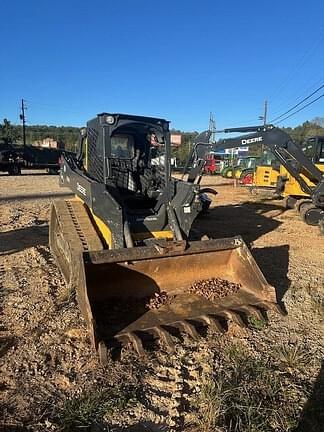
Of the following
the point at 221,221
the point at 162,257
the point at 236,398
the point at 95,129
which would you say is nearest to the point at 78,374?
the point at 236,398

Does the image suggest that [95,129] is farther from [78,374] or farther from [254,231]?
[254,231]

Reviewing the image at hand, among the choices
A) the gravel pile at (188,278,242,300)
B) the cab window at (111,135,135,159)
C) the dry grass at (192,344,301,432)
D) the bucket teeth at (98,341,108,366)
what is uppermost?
the cab window at (111,135,135,159)

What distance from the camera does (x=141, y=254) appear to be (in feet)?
14.3

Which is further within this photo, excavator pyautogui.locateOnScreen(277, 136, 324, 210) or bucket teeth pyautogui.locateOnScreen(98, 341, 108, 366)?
excavator pyautogui.locateOnScreen(277, 136, 324, 210)

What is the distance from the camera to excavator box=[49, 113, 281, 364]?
157 inches

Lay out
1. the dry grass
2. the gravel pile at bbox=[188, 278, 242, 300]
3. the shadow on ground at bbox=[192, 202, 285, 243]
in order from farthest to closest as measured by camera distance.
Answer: the shadow on ground at bbox=[192, 202, 285, 243]
the gravel pile at bbox=[188, 278, 242, 300]
the dry grass

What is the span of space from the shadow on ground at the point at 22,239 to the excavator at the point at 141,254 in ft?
2.19

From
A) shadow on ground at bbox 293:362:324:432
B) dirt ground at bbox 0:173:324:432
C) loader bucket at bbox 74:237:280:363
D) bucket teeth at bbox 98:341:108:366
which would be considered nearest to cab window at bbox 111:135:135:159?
dirt ground at bbox 0:173:324:432

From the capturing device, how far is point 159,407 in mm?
2939

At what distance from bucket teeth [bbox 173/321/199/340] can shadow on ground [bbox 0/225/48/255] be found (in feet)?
12.9

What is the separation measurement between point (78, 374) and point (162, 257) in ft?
5.59

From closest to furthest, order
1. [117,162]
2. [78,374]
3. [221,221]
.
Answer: [78,374] < [117,162] < [221,221]

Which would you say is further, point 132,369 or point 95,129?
point 95,129

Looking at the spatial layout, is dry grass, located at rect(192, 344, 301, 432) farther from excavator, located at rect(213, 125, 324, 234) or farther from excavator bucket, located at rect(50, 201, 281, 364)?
excavator, located at rect(213, 125, 324, 234)
